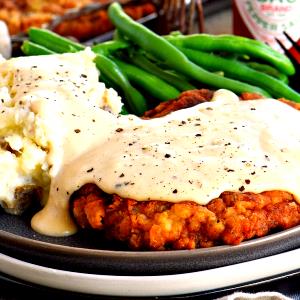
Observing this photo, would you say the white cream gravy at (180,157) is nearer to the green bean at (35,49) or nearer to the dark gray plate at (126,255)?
the dark gray plate at (126,255)

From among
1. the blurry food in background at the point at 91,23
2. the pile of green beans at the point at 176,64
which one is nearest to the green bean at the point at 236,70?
the pile of green beans at the point at 176,64

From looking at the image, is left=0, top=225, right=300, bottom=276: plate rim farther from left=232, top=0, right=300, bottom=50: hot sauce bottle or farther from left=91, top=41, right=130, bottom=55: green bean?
left=232, top=0, right=300, bottom=50: hot sauce bottle

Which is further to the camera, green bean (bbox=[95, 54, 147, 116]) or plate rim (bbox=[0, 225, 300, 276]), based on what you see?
green bean (bbox=[95, 54, 147, 116])

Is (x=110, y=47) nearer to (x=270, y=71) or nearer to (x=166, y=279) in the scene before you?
(x=270, y=71)

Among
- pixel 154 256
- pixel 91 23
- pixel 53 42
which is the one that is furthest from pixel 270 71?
pixel 91 23

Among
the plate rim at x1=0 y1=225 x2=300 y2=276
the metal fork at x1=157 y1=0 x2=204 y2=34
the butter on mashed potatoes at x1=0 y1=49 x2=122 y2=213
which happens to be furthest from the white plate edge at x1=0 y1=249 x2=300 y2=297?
the metal fork at x1=157 y1=0 x2=204 y2=34
